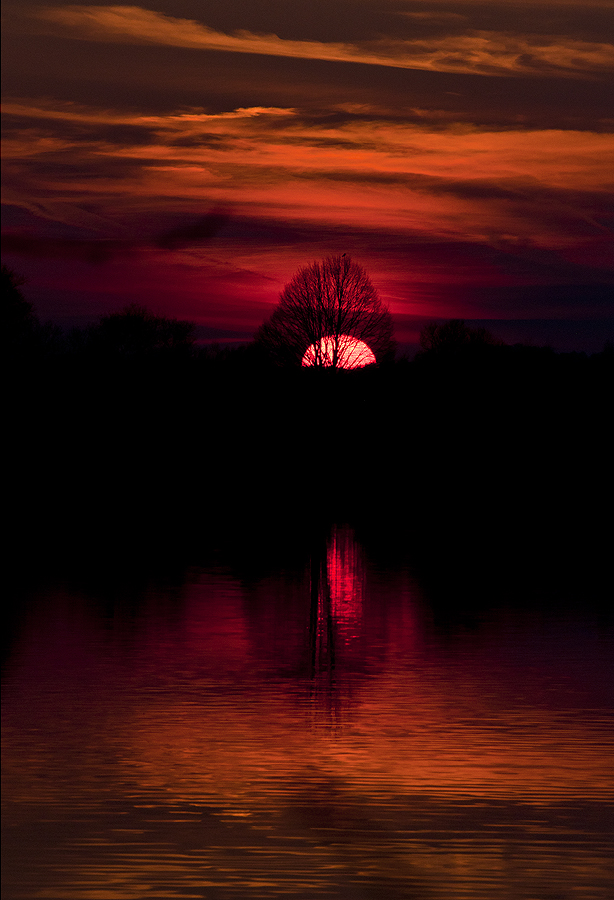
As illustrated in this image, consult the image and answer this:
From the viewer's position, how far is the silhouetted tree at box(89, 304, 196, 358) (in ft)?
278

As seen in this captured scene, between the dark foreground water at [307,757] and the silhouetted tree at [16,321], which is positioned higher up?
the silhouetted tree at [16,321]

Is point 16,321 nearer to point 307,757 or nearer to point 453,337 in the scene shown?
point 453,337

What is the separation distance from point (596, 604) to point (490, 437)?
5120cm

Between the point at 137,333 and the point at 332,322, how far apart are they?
20.3 m

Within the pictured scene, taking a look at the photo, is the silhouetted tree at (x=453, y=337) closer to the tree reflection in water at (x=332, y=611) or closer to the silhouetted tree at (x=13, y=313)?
the silhouetted tree at (x=13, y=313)

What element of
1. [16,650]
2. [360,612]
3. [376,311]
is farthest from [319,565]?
[376,311]

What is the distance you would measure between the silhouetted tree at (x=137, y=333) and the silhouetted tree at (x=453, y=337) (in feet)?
65.0

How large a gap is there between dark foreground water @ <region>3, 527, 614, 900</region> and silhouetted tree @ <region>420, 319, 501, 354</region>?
77854mm

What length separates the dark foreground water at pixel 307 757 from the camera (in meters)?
8.02

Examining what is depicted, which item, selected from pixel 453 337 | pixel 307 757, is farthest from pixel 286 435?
pixel 307 757

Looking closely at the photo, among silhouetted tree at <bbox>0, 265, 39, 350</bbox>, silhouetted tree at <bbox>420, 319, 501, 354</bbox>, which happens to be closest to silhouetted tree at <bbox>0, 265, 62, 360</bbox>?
silhouetted tree at <bbox>0, 265, 39, 350</bbox>

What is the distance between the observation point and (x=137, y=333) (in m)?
85.1

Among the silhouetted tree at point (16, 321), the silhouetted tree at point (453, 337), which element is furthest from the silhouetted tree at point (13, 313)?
the silhouetted tree at point (453, 337)

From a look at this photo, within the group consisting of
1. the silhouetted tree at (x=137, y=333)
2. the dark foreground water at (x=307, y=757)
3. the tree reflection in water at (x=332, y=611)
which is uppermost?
the silhouetted tree at (x=137, y=333)
